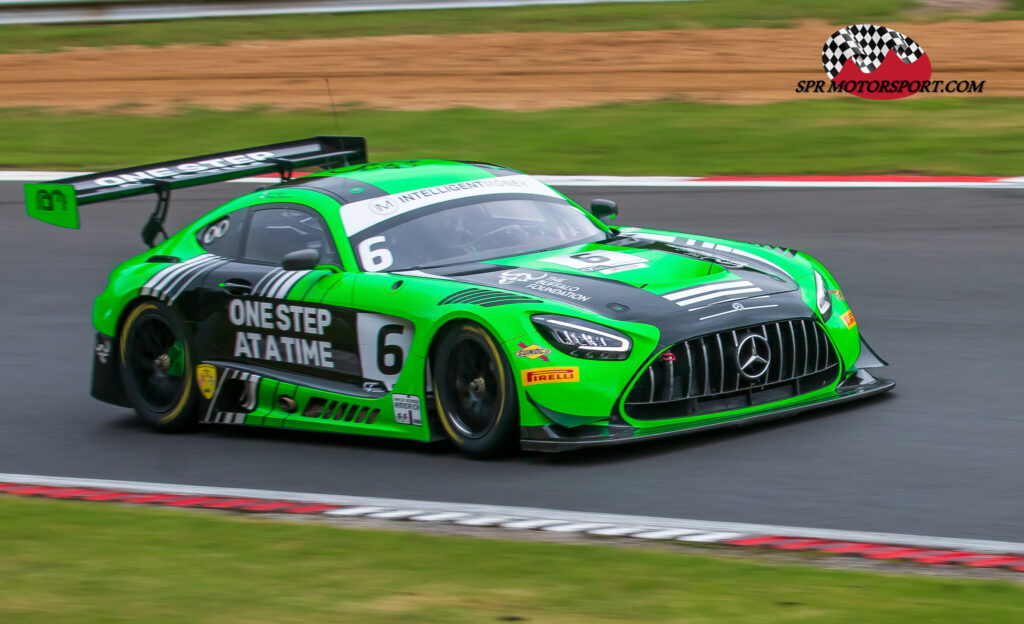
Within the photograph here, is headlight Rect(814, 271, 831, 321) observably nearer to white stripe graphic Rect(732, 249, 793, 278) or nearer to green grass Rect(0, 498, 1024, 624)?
white stripe graphic Rect(732, 249, 793, 278)

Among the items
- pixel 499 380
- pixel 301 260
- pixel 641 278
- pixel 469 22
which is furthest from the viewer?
pixel 469 22

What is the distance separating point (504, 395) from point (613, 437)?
506 mm

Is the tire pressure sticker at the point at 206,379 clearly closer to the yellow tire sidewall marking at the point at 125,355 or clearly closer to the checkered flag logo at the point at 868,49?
the yellow tire sidewall marking at the point at 125,355

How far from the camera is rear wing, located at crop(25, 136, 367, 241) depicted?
820 cm

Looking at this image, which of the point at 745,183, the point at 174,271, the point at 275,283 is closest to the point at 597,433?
the point at 275,283

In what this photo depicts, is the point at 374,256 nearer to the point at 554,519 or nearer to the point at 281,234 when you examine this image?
the point at 281,234

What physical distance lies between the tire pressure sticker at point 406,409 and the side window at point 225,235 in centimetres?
159

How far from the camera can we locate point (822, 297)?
23.7 ft

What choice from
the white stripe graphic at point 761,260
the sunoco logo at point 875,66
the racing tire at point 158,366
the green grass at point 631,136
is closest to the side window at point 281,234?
the racing tire at point 158,366

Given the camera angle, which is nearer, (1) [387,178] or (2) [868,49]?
(1) [387,178]

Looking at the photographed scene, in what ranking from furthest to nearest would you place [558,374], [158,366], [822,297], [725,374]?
[158,366] < [822,297] < [725,374] < [558,374]

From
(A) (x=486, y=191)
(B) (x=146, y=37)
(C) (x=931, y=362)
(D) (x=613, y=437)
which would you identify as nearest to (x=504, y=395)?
(D) (x=613, y=437)

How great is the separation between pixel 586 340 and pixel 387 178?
2.04 m

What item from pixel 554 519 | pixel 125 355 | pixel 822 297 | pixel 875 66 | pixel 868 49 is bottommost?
pixel 554 519
